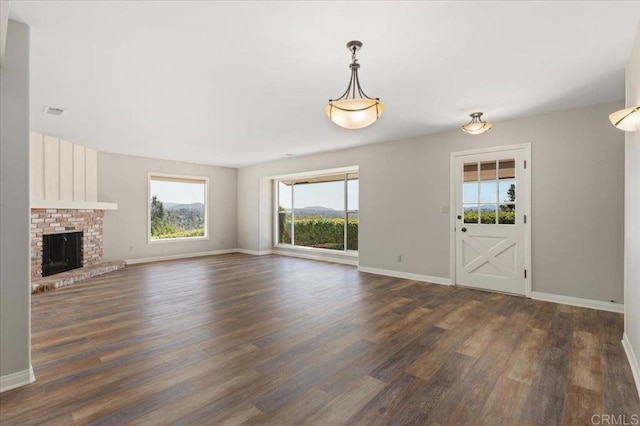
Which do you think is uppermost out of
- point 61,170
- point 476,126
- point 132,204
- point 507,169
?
point 476,126

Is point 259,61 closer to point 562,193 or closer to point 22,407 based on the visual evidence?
point 22,407

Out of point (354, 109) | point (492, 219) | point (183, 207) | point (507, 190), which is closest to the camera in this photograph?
point (354, 109)

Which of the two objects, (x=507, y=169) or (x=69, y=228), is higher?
(x=507, y=169)

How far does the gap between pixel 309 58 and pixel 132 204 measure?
20.9ft

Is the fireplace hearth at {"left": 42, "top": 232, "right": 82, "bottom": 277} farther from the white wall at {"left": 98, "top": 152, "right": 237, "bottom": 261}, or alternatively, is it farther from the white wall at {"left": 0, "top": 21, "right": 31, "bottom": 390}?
the white wall at {"left": 0, "top": 21, "right": 31, "bottom": 390}

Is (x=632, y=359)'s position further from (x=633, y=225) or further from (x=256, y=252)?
(x=256, y=252)

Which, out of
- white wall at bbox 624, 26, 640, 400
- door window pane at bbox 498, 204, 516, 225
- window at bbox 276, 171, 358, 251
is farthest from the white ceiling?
window at bbox 276, 171, 358, 251

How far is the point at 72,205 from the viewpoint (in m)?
5.85

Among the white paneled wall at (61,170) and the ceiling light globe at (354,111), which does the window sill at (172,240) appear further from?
the ceiling light globe at (354,111)

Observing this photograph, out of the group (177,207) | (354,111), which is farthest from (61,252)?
(354,111)

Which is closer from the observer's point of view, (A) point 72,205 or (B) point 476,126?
(B) point 476,126

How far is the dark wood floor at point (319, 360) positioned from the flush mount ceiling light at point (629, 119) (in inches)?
74.4

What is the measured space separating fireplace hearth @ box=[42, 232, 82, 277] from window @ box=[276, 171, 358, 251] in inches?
183

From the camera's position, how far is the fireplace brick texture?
518cm
